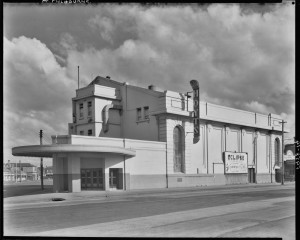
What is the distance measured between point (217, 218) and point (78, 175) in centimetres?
2197

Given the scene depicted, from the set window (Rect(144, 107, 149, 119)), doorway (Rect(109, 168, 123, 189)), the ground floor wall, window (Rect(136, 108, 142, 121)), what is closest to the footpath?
the ground floor wall

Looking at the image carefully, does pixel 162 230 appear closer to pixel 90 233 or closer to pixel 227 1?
pixel 90 233

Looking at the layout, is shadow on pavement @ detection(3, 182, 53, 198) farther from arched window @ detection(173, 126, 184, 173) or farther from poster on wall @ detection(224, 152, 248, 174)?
poster on wall @ detection(224, 152, 248, 174)

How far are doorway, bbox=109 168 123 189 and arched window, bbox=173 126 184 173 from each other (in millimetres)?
8072

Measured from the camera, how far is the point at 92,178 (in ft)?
121

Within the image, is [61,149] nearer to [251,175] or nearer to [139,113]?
[139,113]

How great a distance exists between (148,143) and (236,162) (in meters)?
17.4

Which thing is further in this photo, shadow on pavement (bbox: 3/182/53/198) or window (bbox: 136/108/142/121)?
window (bbox: 136/108/142/121)

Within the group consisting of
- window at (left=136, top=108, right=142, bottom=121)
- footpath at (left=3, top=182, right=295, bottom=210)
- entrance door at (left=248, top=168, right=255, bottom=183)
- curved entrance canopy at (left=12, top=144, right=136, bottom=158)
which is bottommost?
entrance door at (left=248, top=168, right=255, bottom=183)

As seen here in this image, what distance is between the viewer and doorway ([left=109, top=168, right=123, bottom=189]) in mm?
37688

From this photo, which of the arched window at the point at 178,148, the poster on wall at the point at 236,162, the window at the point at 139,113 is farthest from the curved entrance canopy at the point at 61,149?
the poster on wall at the point at 236,162

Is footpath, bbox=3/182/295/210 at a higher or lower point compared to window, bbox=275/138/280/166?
lower

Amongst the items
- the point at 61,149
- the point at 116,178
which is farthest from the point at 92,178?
the point at 61,149

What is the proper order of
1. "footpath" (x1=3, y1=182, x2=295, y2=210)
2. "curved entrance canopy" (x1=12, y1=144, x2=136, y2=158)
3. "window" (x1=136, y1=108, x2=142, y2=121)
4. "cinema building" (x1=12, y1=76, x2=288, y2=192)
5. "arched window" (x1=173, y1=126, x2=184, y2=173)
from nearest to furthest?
"footpath" (x1=3, y1=182, x2=295, y2=210)
"curved entrance canopy" (x1=12, y1=144, x2=136, y2=158)
"cinema building" (x1=12, y1=76, x2=288, y2=192)
"arched window" (x1=173, y1=126, x2=184, y2=173)
"window" (x1=136, y1=108, x2=142, y2=121)
